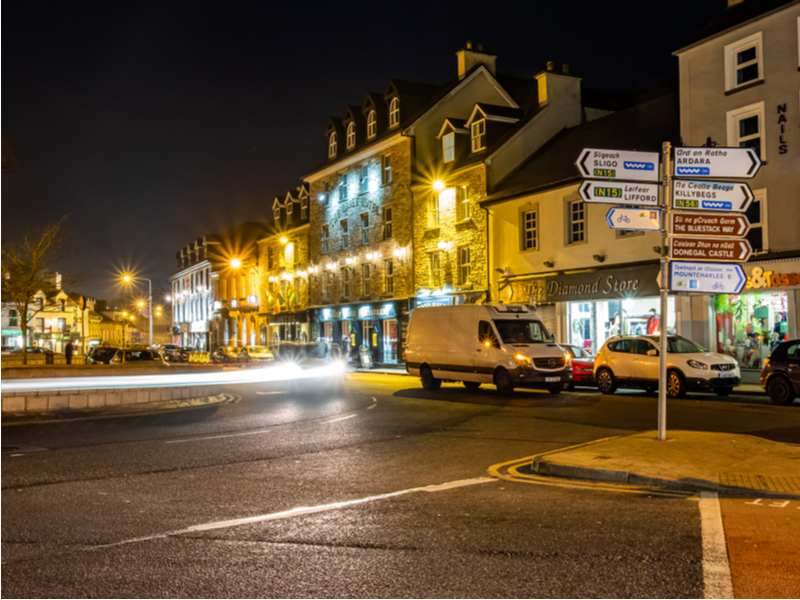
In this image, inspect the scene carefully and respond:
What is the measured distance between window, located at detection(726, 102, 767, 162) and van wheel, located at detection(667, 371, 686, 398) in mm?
8575

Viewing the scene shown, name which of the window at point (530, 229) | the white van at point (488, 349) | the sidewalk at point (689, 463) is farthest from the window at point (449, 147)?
the sidewalk at point (689, 463)

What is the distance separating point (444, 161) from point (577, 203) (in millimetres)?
11528

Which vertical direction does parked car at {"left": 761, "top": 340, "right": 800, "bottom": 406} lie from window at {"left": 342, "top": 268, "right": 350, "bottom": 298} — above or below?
below

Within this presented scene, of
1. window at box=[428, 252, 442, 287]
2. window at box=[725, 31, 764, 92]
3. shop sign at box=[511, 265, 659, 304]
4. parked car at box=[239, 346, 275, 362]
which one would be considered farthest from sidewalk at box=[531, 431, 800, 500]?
parked car at box=[239, 346, 275, 362]

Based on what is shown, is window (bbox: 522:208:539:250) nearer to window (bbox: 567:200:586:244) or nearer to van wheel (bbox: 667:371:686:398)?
window (bbox: 567:200:586:244)

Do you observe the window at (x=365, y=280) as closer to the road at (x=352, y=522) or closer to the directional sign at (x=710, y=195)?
the road at (x=352, y=522)

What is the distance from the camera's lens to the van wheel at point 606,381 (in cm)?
2041

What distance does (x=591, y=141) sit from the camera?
103 feet

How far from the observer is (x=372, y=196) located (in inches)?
1789

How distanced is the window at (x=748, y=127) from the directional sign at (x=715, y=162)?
14654 mm

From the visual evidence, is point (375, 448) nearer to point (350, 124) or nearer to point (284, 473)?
point (284, 473)

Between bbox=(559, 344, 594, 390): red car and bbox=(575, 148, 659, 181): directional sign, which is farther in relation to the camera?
bbox=(559, 344, 594, 390): red car

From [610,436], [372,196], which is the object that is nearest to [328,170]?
[372,196]

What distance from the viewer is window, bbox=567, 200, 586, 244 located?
2909cm
